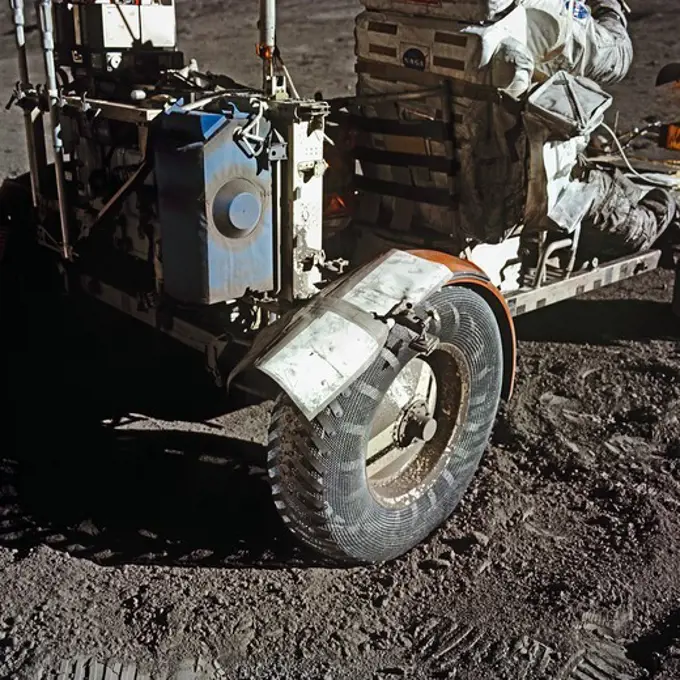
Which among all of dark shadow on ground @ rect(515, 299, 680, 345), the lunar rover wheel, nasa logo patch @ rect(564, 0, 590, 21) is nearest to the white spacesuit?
nasa logo patch @ rect(564, 0, 590, 21)

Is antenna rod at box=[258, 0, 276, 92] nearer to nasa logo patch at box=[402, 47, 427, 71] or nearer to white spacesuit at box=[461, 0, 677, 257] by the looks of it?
nasa logo patch at box=[402, 47, 427, 71]

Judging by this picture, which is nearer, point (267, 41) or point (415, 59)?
point (267, 41)

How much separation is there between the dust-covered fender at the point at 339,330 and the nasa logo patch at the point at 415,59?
0.88 meters

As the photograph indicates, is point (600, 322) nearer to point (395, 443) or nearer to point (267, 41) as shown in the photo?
point (395, 443)

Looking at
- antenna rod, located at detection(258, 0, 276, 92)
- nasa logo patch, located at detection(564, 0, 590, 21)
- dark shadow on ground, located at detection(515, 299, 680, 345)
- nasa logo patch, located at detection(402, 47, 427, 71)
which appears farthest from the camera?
dark shadow on ground, located at detection(515, 299, 680, 345)

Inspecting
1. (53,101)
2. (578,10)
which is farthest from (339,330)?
(578,10)

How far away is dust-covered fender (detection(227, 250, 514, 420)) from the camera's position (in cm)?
278

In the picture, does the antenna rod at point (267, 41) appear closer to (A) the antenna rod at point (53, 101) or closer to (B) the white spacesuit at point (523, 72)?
(B) the white spacesuit at point (523, 72)

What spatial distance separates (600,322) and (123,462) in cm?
306

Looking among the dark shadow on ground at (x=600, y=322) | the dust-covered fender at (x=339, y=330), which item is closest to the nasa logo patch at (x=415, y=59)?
the dust-covered fender at (x=339, y=330)

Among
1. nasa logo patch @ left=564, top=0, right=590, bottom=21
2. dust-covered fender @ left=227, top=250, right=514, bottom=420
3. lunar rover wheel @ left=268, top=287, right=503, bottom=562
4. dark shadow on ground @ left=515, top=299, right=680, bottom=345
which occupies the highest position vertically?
nasa logo patch @ left=564, top=0, right=590, bottom=21

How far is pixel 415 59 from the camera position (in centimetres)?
369

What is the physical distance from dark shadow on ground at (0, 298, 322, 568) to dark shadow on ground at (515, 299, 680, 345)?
2.00m

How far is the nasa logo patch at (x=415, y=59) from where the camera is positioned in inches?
144
